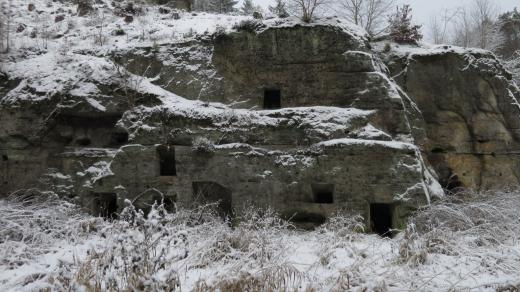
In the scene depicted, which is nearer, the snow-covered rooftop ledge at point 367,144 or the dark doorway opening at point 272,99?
the snow-covered rooftop ledge at point 367,144

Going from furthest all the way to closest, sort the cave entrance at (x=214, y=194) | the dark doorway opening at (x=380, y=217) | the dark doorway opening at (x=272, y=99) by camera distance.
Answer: the dark doorway opening at (x=272, y=99) < the dark doorway opening at (x=380, y=217) < the cave entrance at (x=214, y=194)

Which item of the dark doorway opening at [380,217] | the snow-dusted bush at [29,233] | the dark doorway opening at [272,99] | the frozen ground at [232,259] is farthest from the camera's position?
the dark doorway opening at [272,99]

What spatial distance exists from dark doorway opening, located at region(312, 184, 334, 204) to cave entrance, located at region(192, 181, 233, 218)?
6.85 ft

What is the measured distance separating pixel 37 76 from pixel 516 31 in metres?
23.3

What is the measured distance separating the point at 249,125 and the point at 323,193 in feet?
8.21

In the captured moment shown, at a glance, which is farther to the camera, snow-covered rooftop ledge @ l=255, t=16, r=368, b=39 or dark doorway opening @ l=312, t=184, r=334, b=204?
snow-covered rooftop ledge @ l=255, t=16, r=368, b=39

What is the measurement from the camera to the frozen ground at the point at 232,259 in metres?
3.93

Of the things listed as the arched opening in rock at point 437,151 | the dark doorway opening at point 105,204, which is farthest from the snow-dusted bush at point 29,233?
the arched opening in rock at point 437,151

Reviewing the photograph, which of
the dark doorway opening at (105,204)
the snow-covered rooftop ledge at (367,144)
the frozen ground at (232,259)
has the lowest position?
the dark doorway opening at (105,204)

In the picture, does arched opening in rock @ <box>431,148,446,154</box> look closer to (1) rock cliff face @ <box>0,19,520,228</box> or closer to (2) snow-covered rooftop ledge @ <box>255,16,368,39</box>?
(1) rock cliff face @ <box>0,19,520,228</box>

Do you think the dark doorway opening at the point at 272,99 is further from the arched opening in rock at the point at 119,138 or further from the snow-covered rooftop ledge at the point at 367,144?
the arched opening in rock at the point at 119,138

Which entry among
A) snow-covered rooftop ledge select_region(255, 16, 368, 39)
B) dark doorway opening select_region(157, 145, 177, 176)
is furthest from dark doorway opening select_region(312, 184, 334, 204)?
snow-covered rooftop ledge select_region(255, 16, 368, 39)

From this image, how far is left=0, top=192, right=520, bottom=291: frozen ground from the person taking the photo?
12.9ft

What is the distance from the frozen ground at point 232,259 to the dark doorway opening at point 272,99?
5.47 meters
